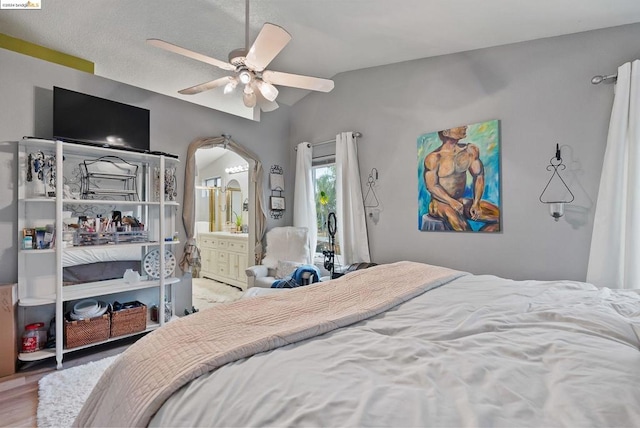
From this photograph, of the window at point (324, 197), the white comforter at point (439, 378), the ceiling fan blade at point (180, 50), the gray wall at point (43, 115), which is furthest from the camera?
the window at point (324, 197)

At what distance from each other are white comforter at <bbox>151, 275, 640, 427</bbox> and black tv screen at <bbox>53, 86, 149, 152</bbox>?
2.76 metres

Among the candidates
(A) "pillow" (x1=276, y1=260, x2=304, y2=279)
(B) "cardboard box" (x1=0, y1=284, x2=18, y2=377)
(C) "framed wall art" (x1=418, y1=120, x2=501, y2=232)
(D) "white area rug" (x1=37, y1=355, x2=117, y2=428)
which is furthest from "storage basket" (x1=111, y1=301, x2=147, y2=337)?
(C) "framed wall art" (x1=418, y1=120, x2=501, y2=232)

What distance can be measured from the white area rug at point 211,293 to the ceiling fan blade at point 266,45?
Result: 3.07m

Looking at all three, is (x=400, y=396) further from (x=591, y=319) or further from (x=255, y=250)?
(x=255, y=250)

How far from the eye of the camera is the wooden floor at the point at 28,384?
1.82m

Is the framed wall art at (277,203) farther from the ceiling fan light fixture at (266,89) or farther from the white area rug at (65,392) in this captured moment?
the white area rug at (65,392)

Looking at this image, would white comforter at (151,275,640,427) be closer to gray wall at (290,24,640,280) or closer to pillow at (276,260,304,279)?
gray wall at (290,24,640,280)

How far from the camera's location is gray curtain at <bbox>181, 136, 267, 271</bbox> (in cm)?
346

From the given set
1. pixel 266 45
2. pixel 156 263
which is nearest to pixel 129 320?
pixel 156 263

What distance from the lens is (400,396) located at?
746mm

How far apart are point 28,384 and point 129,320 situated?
2.46 feet

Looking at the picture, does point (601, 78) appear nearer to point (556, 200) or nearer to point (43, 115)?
point (556, 200)

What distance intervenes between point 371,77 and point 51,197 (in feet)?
11.3

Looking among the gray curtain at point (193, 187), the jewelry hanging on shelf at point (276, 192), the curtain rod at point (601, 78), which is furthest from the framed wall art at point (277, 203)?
the curtain rod at point (601, 78)
